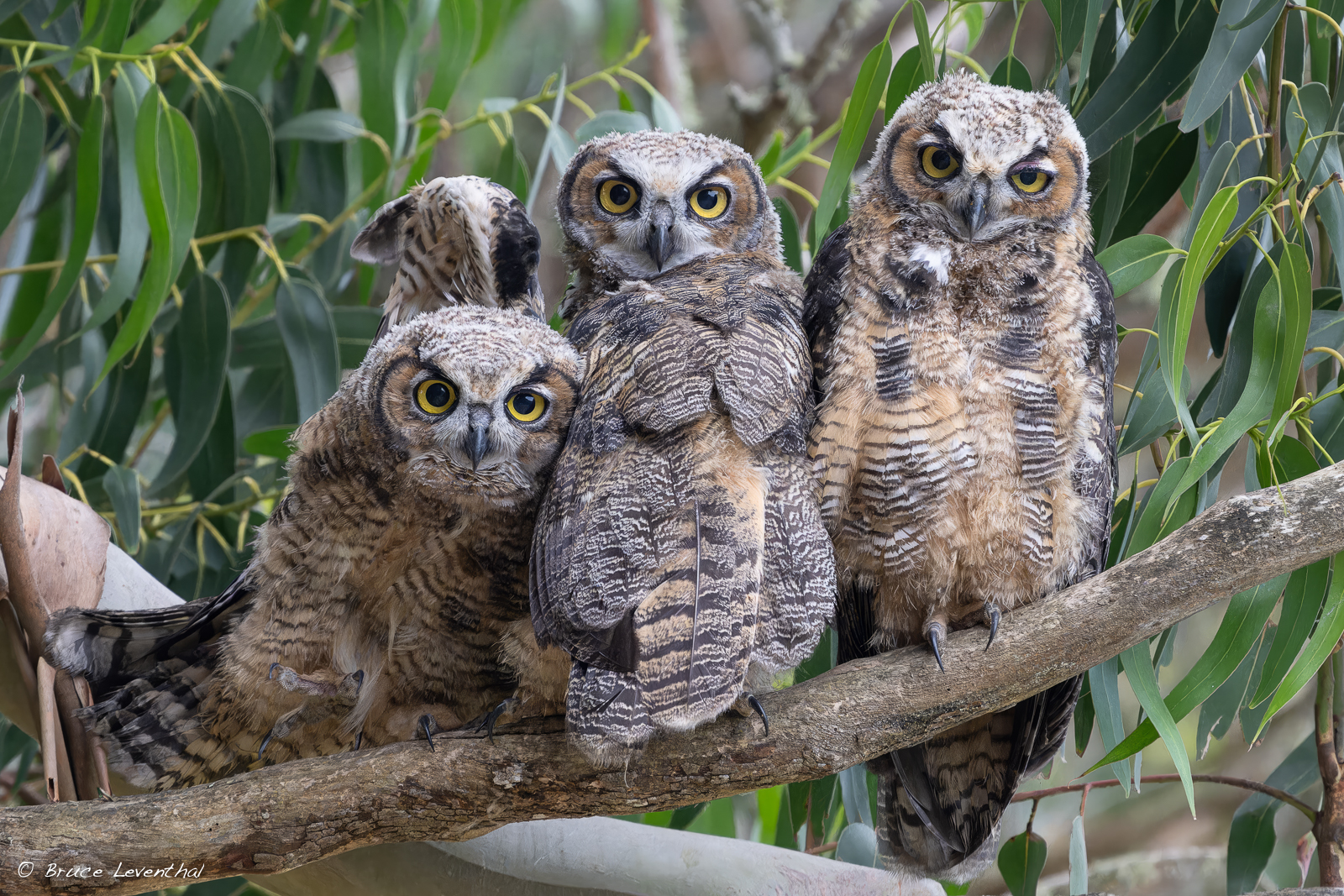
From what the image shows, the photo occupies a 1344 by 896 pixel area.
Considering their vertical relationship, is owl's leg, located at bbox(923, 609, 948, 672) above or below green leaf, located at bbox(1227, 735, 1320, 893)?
above

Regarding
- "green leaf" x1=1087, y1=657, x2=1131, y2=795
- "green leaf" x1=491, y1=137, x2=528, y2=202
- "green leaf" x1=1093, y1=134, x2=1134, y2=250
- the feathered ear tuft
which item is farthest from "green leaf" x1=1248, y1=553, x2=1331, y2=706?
"green leaf" x1=491, y1=137, x2=528, y2=202

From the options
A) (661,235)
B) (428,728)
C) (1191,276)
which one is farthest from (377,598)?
(1191,276)

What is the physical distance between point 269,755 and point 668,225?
3.62ft

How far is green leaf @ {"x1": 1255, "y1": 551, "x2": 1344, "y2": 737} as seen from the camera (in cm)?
157

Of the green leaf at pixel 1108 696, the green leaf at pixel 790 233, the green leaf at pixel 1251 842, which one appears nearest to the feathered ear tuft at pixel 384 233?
the green leaf at pixel 790 233

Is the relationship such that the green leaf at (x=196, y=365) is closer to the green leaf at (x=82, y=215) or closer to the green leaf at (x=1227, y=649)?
the green leaf at (x=82, y=215)

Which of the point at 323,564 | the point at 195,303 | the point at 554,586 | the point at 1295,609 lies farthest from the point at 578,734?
the point at 195,303

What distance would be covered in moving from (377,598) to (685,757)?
1.92 ft

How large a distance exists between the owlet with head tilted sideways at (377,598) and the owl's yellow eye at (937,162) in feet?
1.95

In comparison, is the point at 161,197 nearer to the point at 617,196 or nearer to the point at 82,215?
the point at 82,215

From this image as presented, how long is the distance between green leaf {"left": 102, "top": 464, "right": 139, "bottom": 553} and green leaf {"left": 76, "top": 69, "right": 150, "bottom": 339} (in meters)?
0.32

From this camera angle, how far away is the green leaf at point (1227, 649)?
168 centimetres

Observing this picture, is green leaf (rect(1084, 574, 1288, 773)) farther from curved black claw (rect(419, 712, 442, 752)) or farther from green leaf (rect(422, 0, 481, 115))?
green leaf (rect(422, 0, 481, 115))

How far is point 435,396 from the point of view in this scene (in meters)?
1.65
